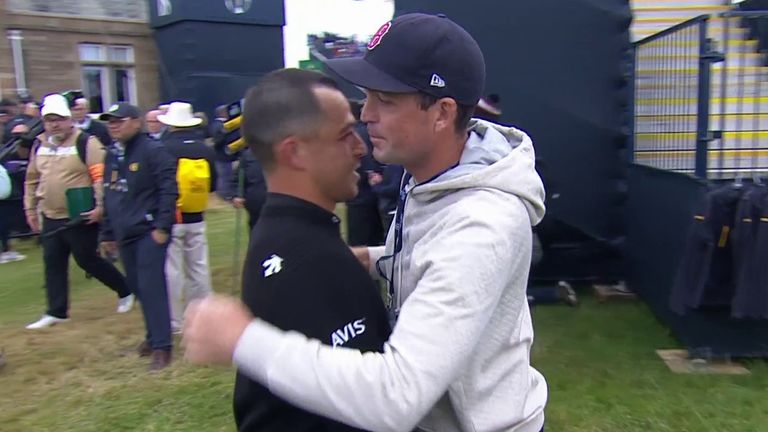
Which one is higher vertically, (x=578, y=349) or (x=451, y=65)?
(x=451, y=65)

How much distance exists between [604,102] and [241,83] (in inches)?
494

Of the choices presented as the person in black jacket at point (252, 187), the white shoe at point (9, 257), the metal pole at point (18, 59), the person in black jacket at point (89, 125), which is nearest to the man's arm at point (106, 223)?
the person in black jacket at point (89, 125)

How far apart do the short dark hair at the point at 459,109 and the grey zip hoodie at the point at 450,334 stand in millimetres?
55

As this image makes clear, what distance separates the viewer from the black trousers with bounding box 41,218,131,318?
600 cm

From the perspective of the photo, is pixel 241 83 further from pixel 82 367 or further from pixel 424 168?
pixel 424 168

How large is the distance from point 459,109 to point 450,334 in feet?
1.58

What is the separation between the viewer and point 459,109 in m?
1.39

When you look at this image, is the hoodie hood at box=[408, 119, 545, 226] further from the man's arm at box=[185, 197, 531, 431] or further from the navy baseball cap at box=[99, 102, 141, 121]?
the navy baseball cap at box=[99, 102, 141, 121]

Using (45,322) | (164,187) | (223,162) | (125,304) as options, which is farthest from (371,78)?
(223,162)

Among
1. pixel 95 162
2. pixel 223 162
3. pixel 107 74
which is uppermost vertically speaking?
pixel 107 74

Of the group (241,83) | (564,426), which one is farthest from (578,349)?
(241,83)

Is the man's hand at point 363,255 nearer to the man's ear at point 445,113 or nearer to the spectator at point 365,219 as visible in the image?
the man's ear at point 445,113

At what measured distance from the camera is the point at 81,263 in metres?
6.14

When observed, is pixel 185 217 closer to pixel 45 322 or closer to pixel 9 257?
pixel 45 322
